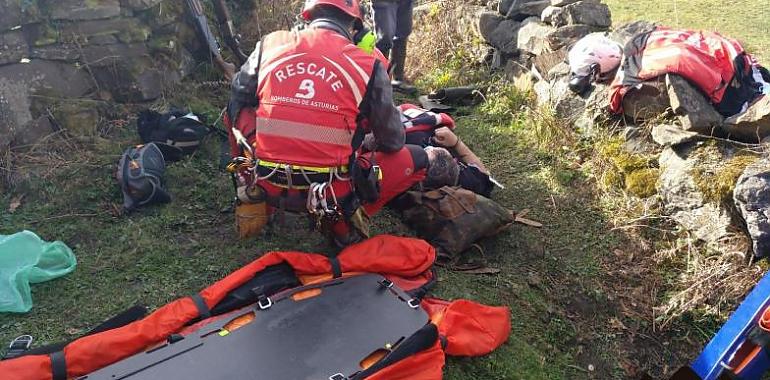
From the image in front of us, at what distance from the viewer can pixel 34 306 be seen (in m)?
3.06

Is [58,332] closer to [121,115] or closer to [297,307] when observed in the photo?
[297,307]

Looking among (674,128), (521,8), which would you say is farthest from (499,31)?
(674,128)

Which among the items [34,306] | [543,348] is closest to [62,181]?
[34,306]

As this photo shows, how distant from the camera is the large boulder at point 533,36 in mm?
5524

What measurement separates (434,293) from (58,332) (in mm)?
2100

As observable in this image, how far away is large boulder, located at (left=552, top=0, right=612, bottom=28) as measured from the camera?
5.39 metres

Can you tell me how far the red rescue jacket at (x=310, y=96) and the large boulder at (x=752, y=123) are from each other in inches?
102

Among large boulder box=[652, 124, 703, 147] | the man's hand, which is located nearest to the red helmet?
the man's hand

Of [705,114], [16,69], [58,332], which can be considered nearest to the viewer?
[58,332]

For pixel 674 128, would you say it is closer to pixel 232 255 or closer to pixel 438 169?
pixel 438 169

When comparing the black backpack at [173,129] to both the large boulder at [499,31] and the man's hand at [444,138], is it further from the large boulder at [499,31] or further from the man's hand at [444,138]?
the large boulder at [499,31]

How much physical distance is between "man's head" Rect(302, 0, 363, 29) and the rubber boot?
2595 millimetres

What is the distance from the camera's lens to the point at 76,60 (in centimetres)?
459

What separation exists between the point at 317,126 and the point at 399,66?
3329 mm
